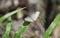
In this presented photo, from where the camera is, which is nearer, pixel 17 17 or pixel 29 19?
pixel 29 19

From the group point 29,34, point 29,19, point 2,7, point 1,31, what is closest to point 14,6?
point 2,7

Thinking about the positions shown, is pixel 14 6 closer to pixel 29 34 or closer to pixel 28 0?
pixel 28 0

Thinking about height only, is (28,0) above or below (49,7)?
below

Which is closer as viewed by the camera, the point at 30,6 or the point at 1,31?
the point at 1,31

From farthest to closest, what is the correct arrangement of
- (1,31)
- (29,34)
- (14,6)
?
(14,6) → (29,34) → (1,31)

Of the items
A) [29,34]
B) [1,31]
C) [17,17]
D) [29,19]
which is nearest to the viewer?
[29,19]

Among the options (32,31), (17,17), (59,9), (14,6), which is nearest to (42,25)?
(32,31)

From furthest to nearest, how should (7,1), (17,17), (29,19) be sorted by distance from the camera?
1. (7,1)
2. (17,17)
3. (29,19)

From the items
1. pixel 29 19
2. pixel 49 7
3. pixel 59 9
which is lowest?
pixel 59 9

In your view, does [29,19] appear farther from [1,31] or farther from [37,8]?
[37,8]
